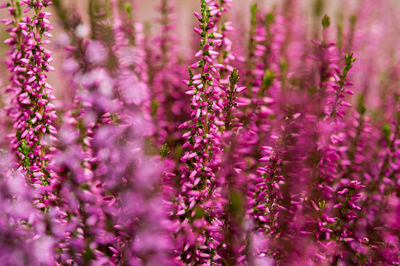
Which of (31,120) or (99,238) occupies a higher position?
(31,120)

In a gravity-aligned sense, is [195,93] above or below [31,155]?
above

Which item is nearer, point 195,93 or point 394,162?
point 195,93

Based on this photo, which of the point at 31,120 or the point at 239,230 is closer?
the point at 239,230

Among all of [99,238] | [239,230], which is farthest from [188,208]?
[99,238]

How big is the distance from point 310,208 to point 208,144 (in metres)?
0.46

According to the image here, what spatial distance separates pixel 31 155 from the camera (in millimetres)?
1386

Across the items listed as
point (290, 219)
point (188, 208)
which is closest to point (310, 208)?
point (290, 219)

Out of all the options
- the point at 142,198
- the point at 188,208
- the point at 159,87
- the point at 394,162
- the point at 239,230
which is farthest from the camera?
the point at 159,87

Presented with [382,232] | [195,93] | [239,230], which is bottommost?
[382,232]

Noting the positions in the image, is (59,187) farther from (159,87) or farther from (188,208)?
(159,87)

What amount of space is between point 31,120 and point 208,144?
645 millimetres

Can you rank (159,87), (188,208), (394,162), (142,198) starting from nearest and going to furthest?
(142,198) → (188,208) → (394,162) → (159,87)

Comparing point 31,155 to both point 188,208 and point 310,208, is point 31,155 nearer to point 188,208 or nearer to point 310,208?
point 188,208

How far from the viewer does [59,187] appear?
124cm
